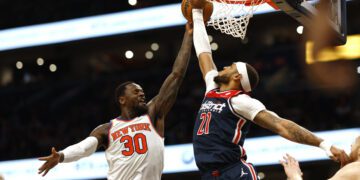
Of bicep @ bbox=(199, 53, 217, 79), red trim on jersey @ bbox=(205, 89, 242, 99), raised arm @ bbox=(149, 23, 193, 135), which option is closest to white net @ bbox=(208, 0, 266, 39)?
raised arm @ bbox=(149, 23, 193, 135)

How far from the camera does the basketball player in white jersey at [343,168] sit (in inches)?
165

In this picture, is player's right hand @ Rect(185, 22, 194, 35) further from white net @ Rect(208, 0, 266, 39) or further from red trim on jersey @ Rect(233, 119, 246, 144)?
red trim on jersey @ Rect(233, 119, 246, 144)

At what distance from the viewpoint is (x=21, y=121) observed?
16281mm

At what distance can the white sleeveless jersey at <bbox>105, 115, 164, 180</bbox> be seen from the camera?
5711mm

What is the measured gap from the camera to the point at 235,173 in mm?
4883

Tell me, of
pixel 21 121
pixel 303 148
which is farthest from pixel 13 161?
pixel 303 148

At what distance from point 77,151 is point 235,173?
1454 mm

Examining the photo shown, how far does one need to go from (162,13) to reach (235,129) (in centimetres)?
870

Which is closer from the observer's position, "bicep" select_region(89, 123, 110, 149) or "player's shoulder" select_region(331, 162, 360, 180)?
"player's shoulder" select_region(331, 162, 360, 180)

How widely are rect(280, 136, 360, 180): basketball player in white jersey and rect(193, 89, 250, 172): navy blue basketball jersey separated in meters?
0.62

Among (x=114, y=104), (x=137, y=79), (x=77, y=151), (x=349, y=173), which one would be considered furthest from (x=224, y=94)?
(x=114, y=104)

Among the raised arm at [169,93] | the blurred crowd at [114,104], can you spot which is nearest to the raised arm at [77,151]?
the raised arm at [169,93]

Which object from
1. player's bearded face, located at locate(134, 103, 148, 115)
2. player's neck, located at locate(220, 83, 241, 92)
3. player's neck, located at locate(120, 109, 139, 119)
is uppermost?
player's neck, located at locate(220, 83, 241, 92)

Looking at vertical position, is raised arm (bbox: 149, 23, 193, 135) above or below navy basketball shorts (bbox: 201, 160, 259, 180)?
above
